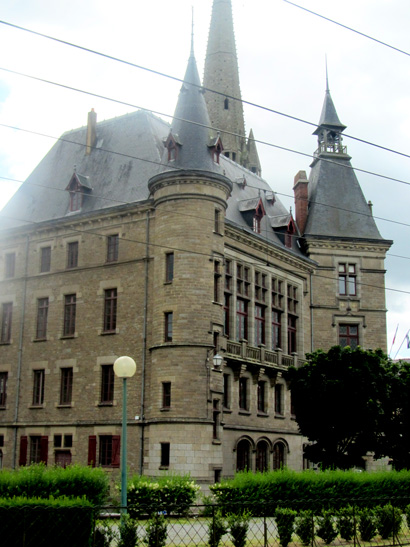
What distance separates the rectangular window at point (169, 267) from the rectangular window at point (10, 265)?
10651 mm

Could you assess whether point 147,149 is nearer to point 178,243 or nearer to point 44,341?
point 178,243

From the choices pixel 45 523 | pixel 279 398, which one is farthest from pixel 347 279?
pixel 45 523

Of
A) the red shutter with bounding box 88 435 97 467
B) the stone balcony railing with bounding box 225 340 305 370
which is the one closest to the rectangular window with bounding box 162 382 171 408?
the stone balcony railing with bounding box 225 340 305 370

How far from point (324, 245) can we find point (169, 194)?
1589 cm

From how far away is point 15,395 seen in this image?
132ft

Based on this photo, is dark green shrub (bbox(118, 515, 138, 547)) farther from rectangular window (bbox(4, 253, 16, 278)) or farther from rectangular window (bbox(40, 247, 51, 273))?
rectangular window (bbox(4, 253, 16, 278))

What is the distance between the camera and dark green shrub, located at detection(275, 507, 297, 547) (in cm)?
1717

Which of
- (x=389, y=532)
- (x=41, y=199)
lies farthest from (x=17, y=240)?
(x=389, y=532)

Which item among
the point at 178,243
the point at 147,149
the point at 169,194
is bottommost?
the point at 178,243

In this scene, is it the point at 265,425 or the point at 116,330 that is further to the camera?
the point at 265,425

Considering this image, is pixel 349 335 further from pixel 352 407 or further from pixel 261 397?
pixel 352 407

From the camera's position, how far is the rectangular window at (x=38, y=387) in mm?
39500

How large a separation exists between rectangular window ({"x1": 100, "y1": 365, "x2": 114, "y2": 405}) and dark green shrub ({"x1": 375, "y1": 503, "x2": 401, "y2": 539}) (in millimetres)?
20267

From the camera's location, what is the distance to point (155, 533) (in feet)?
49.5
